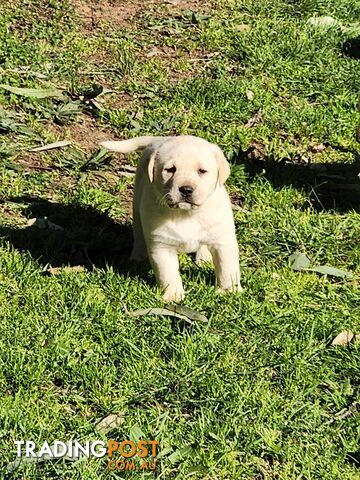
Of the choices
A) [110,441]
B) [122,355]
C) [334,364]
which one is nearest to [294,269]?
[334,364]

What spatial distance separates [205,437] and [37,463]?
0.71 m

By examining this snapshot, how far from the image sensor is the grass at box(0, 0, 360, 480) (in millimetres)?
3744

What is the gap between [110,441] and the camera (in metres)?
3.65

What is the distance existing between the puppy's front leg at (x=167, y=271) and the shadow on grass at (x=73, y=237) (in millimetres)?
366

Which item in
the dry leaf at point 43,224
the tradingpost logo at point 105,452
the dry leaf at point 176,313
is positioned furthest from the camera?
the dry leaf at point 43,224

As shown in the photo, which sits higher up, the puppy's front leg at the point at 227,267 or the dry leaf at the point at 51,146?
the puppy's front leg at the point at 227,267

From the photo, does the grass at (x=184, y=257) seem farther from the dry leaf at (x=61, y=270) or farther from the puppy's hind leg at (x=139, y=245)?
the puppy's hind leg at (x=139, y=245)

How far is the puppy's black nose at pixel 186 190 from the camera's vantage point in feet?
13.5

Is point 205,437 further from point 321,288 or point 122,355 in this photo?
point 321,288

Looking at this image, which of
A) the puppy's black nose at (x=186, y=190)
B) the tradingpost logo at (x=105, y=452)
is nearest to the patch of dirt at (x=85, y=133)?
the puppy's black nose at (x=186, y=190)

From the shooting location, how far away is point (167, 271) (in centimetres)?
448

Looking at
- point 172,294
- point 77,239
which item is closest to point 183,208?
point 172,294

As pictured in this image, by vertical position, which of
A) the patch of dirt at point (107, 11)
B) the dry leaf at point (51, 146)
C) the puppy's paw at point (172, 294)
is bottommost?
the dry leaf at point (51, 146)

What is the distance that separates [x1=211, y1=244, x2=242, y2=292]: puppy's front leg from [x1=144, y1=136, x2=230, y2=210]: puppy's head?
361 mm
